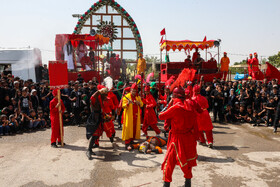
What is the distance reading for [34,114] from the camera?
28.7 feet

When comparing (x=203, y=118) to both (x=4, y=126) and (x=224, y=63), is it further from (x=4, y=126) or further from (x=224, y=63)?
(x=224, y=63)

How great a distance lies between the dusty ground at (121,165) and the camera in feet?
14.3

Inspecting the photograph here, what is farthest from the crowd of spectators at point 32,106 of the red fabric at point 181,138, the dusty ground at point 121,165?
the red fabric at point 181,138

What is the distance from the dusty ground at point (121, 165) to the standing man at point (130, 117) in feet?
1.32

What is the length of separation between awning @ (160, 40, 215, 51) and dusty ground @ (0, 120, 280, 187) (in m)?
7.94

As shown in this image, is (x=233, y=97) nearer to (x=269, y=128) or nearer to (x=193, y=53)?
(x=269, y=128)

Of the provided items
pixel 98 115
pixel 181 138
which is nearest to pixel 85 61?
pixel 98 115

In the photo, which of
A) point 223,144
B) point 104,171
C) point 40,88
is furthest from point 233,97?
point 40,88

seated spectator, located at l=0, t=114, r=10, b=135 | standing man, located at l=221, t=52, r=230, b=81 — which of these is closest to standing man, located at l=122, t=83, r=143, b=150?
seated spectator, located at l=0, t=114, r=10, b=135

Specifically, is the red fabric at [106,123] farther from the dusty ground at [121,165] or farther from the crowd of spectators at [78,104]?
the crowd of spectators at [78,104]

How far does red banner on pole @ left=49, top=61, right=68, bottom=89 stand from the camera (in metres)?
6.41

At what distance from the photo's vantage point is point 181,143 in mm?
3773

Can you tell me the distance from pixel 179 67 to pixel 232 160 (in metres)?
9.37

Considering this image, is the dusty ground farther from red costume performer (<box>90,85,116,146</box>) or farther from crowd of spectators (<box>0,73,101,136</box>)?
crowd of spectators (<box>0,73,101,136</box>)
